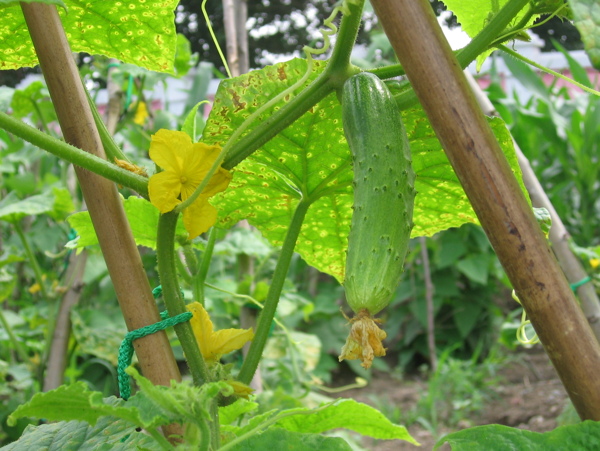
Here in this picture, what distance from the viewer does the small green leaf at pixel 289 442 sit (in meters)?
0.61

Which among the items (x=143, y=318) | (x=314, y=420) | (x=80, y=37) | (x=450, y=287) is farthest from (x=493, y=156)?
(x=450, y=287)

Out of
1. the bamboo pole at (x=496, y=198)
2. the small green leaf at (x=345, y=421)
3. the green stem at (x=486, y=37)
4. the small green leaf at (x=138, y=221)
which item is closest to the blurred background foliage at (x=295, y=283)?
the small green leaf at (x=138, y=221)

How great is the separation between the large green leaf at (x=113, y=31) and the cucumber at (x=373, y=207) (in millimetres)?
356

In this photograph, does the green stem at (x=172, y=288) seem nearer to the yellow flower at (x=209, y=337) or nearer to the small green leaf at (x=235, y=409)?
the yellow flower at (x=209, y=337)

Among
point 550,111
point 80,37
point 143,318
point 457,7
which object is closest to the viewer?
point 143,318

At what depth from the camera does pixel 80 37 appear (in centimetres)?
97

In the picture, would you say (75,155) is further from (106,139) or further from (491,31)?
(491,31)

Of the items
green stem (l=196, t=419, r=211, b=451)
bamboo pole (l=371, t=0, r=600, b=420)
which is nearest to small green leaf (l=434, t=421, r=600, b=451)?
bamboo pole (l=371, t=0, r=600, b=420)

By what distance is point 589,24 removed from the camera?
17.3 inches

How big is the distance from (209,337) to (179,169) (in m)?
0.20

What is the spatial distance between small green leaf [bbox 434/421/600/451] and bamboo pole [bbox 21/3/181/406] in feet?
0.98

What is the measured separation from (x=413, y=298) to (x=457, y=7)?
140 inches

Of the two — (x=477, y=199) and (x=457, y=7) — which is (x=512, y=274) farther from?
(x=457, y=7)

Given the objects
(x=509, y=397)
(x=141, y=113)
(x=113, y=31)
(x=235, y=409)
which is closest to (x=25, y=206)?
(x=141, y=113)
